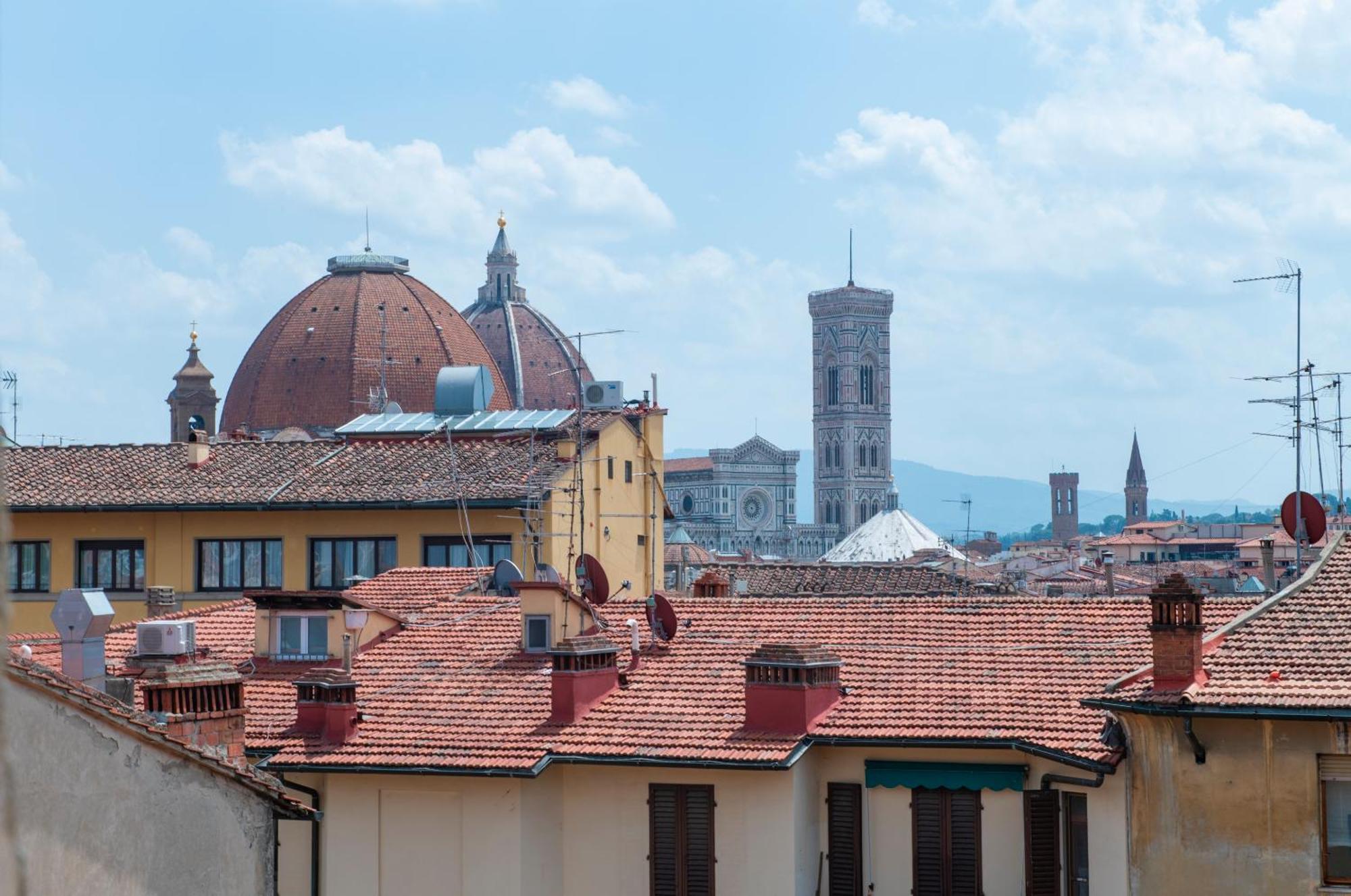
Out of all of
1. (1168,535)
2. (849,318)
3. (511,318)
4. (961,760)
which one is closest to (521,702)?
(961,760)

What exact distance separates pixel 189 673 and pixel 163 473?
20.9 m

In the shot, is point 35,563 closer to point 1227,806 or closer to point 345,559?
point 345,559

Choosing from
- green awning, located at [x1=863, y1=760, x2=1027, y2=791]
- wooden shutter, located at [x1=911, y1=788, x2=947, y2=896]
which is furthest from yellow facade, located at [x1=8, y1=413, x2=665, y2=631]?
wooden shutter, located at [x1=911, y1=788, x2=947, y2=896]

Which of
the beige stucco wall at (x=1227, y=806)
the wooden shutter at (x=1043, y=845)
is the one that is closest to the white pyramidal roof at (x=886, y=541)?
the wooden shutter at (x=1043, y=845)

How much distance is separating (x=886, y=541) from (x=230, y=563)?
121196 mm

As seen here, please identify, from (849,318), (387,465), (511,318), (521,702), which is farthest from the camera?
(849,318)

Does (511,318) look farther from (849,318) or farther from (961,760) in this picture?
(961,760)

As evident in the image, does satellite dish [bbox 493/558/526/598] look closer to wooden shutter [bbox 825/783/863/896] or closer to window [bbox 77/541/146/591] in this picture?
Result: wooden shutter [bbox 825/783/863/896]

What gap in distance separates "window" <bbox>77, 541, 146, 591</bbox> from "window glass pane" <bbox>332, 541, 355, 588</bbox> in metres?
3.36

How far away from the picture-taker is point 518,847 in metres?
15.0

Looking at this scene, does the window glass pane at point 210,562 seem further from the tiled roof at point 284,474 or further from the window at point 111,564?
the window at point 111,564

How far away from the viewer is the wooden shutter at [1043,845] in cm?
1442

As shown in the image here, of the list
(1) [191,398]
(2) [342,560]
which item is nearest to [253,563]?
(2) [342,560]

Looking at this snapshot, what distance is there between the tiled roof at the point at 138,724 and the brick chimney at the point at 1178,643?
574 centimetres
